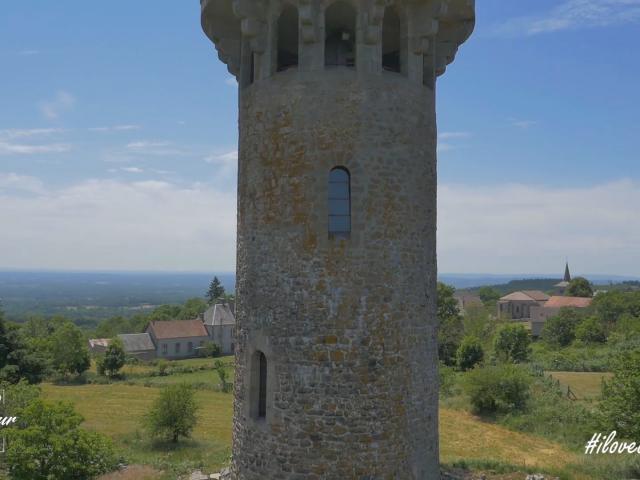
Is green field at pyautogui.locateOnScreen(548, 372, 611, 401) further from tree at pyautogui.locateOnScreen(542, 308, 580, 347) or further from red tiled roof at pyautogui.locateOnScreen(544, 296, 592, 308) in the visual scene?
red tiled roof at pyautogui.locateOnScreen(544, 296, 592, 308)

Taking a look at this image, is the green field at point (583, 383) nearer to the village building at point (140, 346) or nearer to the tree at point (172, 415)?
the tree at point (172, 415)

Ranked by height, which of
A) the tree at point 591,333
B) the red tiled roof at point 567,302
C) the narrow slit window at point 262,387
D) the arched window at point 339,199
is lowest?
the tree at point 591,333

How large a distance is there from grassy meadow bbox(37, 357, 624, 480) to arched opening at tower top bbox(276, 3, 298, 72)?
1383cm

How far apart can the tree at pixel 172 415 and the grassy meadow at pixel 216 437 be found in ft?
2.49

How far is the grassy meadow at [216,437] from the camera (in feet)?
71.3

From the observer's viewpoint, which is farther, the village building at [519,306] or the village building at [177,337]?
the village building at [519,306]

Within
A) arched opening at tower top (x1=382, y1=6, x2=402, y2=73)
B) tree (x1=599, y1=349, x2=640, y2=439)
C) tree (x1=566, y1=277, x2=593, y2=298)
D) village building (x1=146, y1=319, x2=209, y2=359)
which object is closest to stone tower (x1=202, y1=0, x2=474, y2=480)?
arched opening at tower top (x1=382, y1=6, x2=402, y2=73)

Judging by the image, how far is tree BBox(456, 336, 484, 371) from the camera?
5162 cm

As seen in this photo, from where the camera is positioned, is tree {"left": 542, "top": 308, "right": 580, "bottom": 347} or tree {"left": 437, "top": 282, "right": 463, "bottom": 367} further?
tree {"left": 542, "top": 308, "right": 580, "bottom": 347}

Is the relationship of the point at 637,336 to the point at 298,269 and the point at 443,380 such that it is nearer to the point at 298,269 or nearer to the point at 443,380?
the point at 443,380

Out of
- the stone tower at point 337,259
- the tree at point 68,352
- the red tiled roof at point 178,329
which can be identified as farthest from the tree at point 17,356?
the stone tower at point 337,259

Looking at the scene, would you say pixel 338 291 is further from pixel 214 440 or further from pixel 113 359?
pixel 113 359

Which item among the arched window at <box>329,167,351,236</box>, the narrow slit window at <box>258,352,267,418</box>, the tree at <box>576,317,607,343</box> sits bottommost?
the tree at <box>576,317,607,343</box>

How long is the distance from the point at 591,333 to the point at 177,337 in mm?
58352
